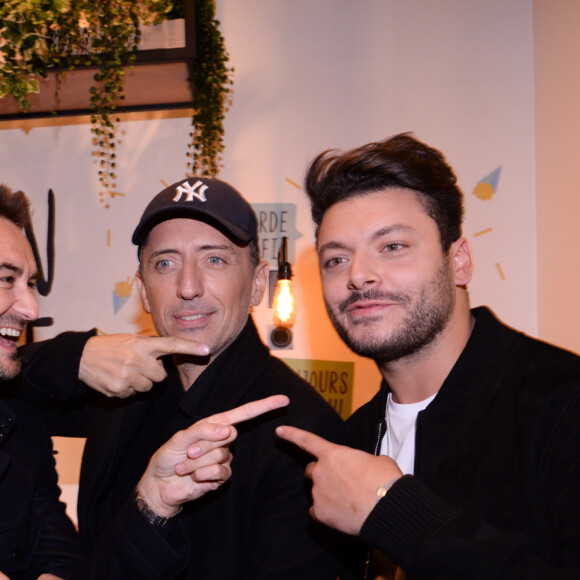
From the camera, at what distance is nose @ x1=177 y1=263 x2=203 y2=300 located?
167cm

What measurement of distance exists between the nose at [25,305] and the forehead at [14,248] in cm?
7

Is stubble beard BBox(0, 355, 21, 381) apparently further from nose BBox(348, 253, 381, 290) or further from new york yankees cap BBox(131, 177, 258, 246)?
nose BBox(348, 253, 381, 290)

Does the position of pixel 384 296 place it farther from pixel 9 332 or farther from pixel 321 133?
pixel 321 133

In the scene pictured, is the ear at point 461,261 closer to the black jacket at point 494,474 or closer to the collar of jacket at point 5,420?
the black jacket at point 494,474

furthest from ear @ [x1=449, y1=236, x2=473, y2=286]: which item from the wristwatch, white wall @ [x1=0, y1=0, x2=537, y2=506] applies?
white wall @ [x1=0, y1=0, x2=537, y2=506]

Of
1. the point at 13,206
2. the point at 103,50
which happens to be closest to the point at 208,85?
the point at 103,50

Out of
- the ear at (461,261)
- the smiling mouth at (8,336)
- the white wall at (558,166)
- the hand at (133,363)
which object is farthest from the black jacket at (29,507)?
the white wall at (558,166)

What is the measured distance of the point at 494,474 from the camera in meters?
1.34

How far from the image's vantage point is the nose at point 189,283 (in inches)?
65.9

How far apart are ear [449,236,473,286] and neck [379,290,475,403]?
0.06m

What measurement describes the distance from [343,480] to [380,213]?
0.68 meters

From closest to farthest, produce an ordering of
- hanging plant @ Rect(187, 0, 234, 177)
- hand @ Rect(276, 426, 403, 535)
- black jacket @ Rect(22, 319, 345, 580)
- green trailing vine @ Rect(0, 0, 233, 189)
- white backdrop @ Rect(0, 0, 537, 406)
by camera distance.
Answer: hand @ Rect(276, 426, 403, 535)
black jacket @ Rect(22, 319, 345, 580)
green trailing vine @ Rect(0, 0, 233, 189)
hanging plant @ Rect(187, 0, 234, 177)
white backdrop @ Rect(0, 0, 537, 406)

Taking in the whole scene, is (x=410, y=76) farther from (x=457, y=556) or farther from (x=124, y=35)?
(x=457, y=556)

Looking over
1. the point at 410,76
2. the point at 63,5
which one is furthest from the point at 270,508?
the point at 410,76
